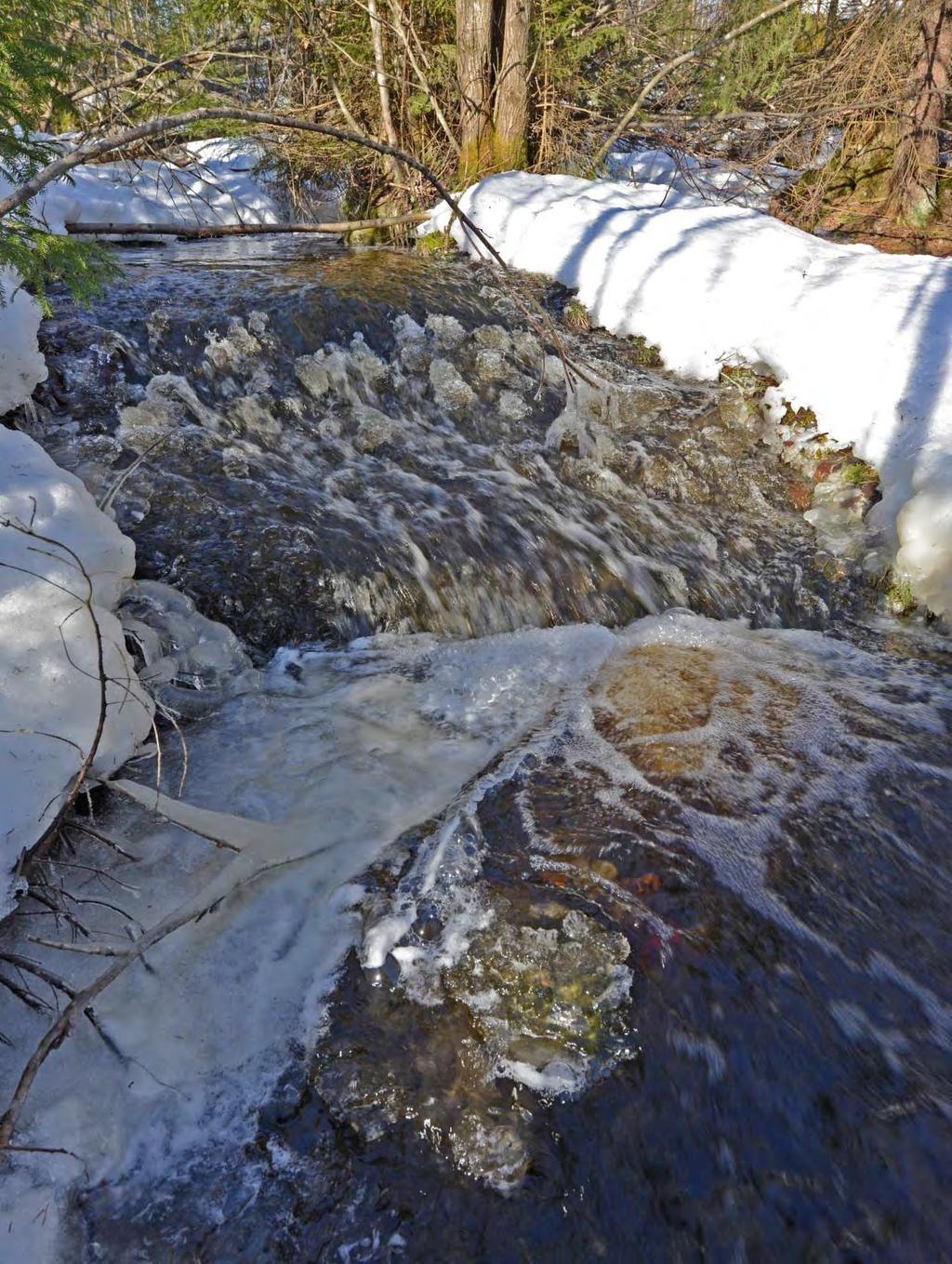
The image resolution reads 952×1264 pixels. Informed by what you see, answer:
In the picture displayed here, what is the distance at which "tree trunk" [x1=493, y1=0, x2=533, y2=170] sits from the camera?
823 centimetres

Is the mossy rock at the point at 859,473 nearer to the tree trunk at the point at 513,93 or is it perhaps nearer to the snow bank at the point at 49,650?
the snow bank at the point at 49,650

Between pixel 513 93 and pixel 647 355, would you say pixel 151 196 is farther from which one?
pixel 647 355

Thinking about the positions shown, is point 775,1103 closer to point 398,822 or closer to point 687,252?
point 398,822

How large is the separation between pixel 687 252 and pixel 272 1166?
7.12 metres

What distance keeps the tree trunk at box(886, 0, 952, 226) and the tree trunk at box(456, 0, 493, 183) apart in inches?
167

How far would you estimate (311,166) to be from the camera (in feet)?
31.0

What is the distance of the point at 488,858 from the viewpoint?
2.40m

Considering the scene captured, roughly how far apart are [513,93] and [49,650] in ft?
29.4

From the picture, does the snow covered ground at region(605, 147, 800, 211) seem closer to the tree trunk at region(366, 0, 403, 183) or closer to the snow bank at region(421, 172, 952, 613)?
the snow bank at region(421, 172, 952, 613)

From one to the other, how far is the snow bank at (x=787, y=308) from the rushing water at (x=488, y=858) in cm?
71

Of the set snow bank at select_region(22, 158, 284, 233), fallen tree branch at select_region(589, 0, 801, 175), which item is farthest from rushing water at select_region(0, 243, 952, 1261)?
fallen tree branch at select_region(589, 0, 801, 175)

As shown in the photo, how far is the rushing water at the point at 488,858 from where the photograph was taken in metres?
1.66

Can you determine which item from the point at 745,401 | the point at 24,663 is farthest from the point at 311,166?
the point at 24,663

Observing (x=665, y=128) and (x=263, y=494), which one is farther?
(x=665, y=128)
